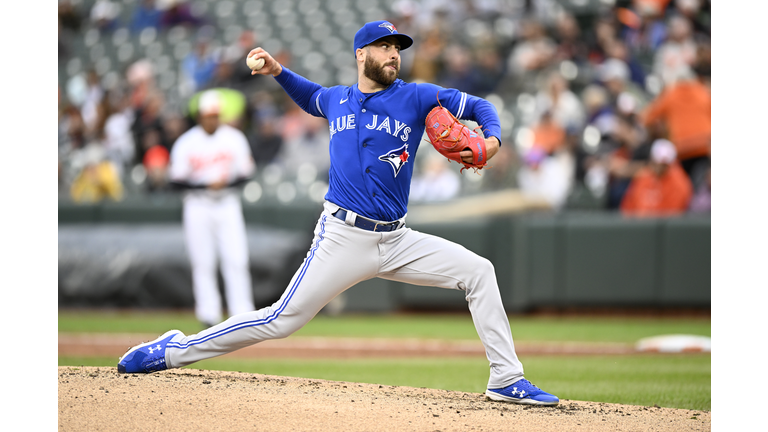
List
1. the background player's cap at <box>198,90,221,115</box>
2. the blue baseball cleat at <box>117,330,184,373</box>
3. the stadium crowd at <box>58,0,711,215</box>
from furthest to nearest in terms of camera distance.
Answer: the stadium crowd at <box>58,0,711,215</box> < the background player's cap at <box>198,90,221,115</box> < the blue baseball cleat at <box>117,330,184,373</box>

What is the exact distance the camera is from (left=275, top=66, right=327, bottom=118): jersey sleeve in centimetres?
452

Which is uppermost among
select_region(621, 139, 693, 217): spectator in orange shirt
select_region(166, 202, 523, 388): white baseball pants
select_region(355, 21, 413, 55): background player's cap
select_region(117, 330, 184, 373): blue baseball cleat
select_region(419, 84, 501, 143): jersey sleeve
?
select_region(355, 21, 413, 55): background player's cap

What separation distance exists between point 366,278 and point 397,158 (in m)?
0.64

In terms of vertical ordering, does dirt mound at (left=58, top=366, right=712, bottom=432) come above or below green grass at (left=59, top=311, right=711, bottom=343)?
above

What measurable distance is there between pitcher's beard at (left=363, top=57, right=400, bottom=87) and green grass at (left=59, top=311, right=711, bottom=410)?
7.00 feet

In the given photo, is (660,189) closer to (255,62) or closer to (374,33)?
(374,33)

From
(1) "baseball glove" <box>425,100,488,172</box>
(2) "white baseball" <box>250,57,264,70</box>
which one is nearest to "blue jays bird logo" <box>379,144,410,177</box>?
(1) "baseball glove" <box>425,100,488,172</box>

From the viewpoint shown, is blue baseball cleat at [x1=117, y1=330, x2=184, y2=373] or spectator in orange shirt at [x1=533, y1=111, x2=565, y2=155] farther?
spectator in orange shirt at [x1=533, y1=111, x2=565, y2=155]

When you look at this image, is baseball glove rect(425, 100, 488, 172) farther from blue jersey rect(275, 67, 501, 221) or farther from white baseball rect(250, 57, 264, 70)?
white baseball rect(250, 57, 264, 70)

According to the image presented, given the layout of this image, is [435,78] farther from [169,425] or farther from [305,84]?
[169,425]

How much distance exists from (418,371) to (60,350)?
318 cm

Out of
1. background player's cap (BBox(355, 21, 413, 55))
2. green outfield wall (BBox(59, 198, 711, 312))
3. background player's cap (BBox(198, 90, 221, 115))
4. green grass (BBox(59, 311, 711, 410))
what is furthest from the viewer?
green outfield wall (BBox(59, 198, 711, 312))

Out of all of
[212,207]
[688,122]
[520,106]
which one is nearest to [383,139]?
[212,207]

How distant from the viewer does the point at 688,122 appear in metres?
9.88
